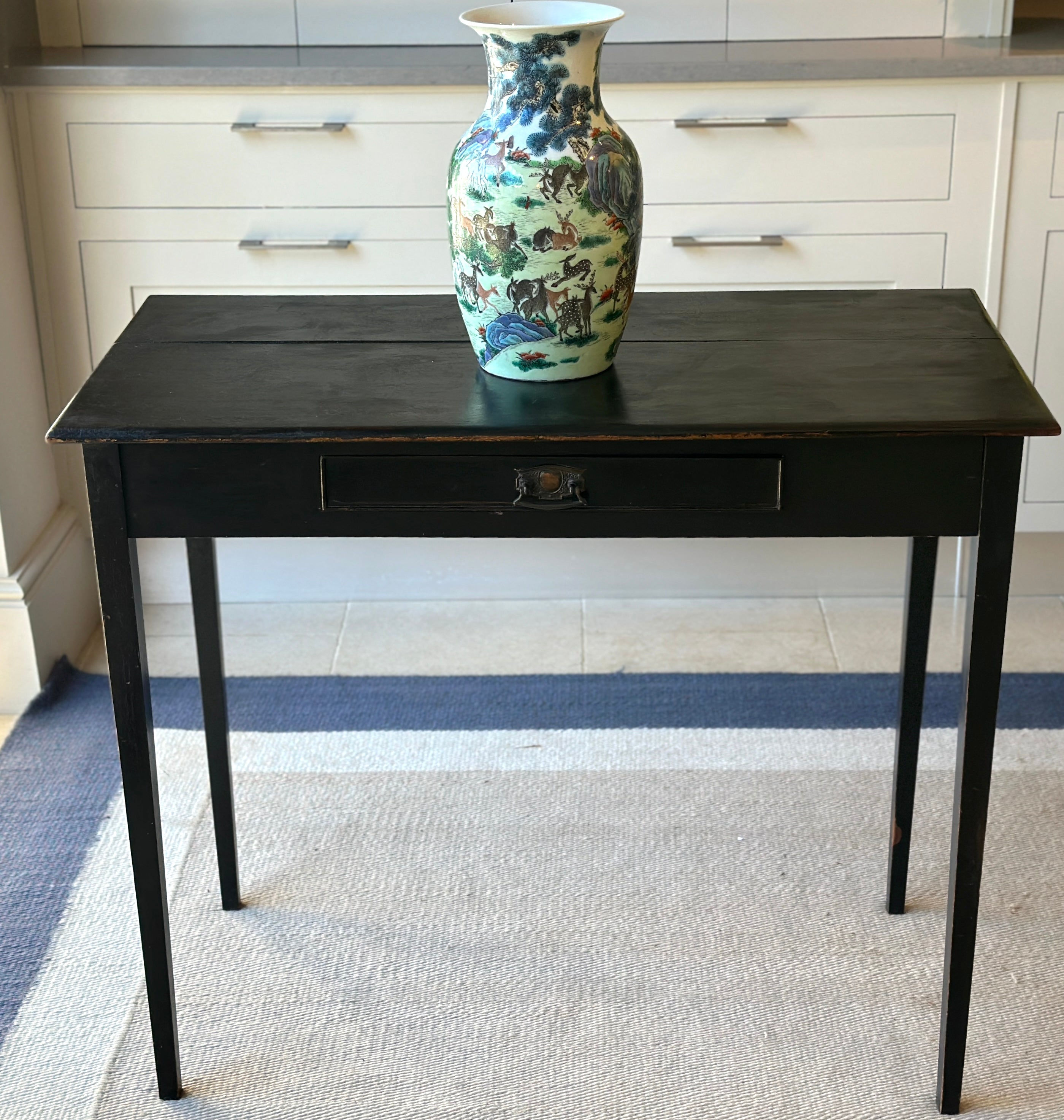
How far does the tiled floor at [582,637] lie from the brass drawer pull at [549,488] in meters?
1.17

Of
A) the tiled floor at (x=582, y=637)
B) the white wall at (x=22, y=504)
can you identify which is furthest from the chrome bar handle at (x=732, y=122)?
the white wall at (x=22, y=504)

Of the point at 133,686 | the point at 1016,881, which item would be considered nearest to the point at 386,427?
the point at 133,686

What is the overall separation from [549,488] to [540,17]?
1.49ft

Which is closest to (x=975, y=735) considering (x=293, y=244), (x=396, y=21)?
(x=293, y=244)

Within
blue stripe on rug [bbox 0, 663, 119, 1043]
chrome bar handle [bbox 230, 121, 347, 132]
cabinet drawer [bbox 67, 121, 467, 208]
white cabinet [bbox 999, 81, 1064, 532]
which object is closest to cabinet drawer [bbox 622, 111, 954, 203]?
white cabinet [bbox 999, 81, 1064, 532]

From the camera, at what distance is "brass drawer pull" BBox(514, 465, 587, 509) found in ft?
4.01

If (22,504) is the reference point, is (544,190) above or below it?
above

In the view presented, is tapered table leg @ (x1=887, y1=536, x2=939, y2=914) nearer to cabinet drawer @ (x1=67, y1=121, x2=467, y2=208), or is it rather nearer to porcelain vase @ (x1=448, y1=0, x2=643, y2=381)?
porcelain vase @ (x1=448, y1=0, x2=643, y2=381)

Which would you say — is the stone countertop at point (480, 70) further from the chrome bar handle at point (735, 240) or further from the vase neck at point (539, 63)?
the vase neck at point (539, 63)

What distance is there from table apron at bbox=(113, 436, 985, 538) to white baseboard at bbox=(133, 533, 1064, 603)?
1322mm

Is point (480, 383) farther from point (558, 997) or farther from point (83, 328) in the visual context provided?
point (83, 328)

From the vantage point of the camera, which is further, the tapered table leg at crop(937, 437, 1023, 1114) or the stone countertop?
the stone countertop

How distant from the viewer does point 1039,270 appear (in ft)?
7.53

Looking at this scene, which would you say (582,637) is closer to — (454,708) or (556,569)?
(556,569)
